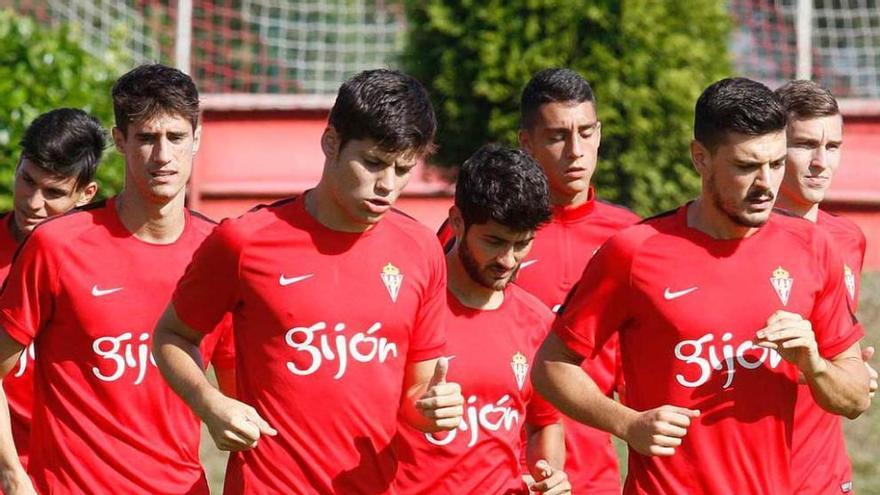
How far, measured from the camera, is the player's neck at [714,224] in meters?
6.29

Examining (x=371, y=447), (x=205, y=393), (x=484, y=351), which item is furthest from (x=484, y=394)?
(x=205, y=393)

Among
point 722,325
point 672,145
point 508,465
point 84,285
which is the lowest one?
point 672,145

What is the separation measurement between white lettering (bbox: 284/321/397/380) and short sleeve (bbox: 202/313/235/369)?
1.04 meters

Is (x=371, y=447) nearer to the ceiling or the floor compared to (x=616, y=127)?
nearer to the ceiling

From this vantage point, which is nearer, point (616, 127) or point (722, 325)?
point (722, 325)

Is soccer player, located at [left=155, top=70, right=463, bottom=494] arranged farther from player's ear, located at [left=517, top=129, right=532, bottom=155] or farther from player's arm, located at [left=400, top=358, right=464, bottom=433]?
player's ear, located at [left=517, top=129, right=532, bottom=155]

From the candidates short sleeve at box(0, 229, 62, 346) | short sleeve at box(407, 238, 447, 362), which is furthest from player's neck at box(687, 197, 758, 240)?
short sleeve at box(0, 229, 62, 346)

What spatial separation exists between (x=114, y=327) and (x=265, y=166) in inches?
399

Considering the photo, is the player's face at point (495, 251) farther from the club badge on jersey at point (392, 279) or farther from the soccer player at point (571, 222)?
the soccer player at point (571, 222)

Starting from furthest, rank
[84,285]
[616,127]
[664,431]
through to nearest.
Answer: [616,127], [84,285], [664,431]

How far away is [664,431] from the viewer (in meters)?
5.87

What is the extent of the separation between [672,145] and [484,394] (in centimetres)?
787

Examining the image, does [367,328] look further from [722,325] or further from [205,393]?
[722,325]

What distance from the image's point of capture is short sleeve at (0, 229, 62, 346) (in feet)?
22.0
